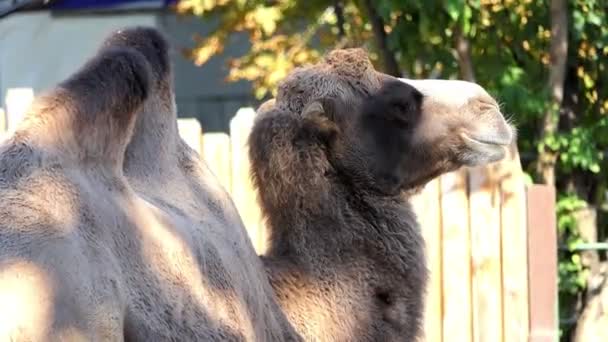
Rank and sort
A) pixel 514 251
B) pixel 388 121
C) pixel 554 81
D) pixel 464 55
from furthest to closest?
pixel 554 81, pixel 464 55, pixel 514 251, pixel 388 121

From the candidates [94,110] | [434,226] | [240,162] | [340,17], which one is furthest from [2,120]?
[94,110]

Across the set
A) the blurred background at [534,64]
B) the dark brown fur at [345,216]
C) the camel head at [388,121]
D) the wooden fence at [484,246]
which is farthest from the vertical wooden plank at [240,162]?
the dark brown fur at [345,216]

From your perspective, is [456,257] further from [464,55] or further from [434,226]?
[464,55]

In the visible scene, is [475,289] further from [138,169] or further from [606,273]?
[138,169]

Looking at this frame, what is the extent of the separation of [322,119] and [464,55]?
13.2 feet

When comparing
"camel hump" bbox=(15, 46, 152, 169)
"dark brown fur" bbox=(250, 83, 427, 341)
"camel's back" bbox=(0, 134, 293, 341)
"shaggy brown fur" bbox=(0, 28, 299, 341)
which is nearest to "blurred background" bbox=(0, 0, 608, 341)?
"dark brown fur" bbox=(250, 83, 427, 341)

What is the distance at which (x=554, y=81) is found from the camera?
8.27 m

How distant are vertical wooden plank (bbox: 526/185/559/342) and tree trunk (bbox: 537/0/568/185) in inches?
45.3

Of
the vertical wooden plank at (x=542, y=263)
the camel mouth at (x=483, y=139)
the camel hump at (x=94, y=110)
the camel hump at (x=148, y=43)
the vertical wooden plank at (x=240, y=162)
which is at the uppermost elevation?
the camel hump at (x=148, y=43)

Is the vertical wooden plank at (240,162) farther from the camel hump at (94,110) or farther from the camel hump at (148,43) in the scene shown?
the camel hump at (94,110)

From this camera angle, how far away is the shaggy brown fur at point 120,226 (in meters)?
2.55

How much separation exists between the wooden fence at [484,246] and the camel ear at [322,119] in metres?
2.70

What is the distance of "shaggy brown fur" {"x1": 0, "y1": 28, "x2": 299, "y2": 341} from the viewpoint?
2555 mm

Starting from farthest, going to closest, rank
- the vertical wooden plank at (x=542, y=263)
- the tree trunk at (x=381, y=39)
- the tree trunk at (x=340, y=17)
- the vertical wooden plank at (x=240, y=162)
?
the tree trunk at (x=340, y=17)
the tree trunk at (x=381, y=39)
the vertical wooden plank at (x=542, y=263)
the vertical wooden plank at (x=240, y=162)
